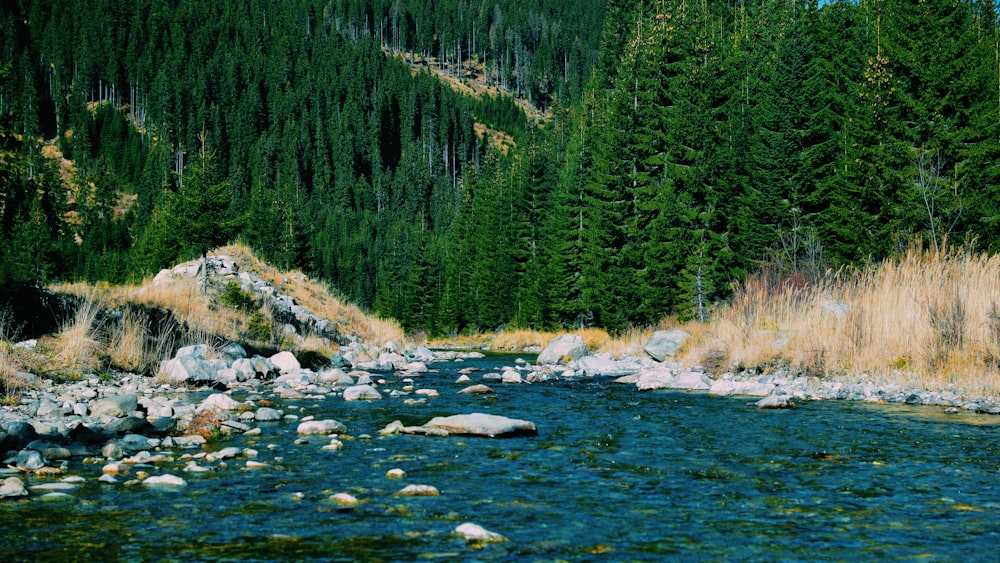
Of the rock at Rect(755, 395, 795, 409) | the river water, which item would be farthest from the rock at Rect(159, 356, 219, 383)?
the rock at Rect(755, 395, 795, 409)

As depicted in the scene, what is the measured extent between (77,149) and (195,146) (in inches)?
742

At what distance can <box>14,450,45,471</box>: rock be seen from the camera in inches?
313

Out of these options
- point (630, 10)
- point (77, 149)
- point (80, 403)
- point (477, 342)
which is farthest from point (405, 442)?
point (77, 149)

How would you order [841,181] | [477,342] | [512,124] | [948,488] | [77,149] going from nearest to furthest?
1. [948,488]
2. [841,181]
3. [477,342]
4. [77,149]
5. [512,124]

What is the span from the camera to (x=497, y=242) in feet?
220

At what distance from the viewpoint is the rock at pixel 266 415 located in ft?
39.6

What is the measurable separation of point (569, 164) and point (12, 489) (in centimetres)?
5179

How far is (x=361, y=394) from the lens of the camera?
15.5 metres

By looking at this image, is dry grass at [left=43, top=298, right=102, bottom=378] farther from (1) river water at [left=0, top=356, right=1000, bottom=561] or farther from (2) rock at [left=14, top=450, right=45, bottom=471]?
(2) rock at [left=14, top=450, right=45, bottom=471]

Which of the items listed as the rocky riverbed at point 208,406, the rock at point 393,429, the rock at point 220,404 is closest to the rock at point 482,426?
the rocky riverbed at point 208,406

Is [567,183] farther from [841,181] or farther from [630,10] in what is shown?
[630,10]

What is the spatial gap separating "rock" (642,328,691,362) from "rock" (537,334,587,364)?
305cm

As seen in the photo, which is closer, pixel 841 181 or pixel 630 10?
pixel 841 181

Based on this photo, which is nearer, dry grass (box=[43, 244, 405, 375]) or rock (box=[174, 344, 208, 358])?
dry grass (box=[43, 244, 405, 375])
